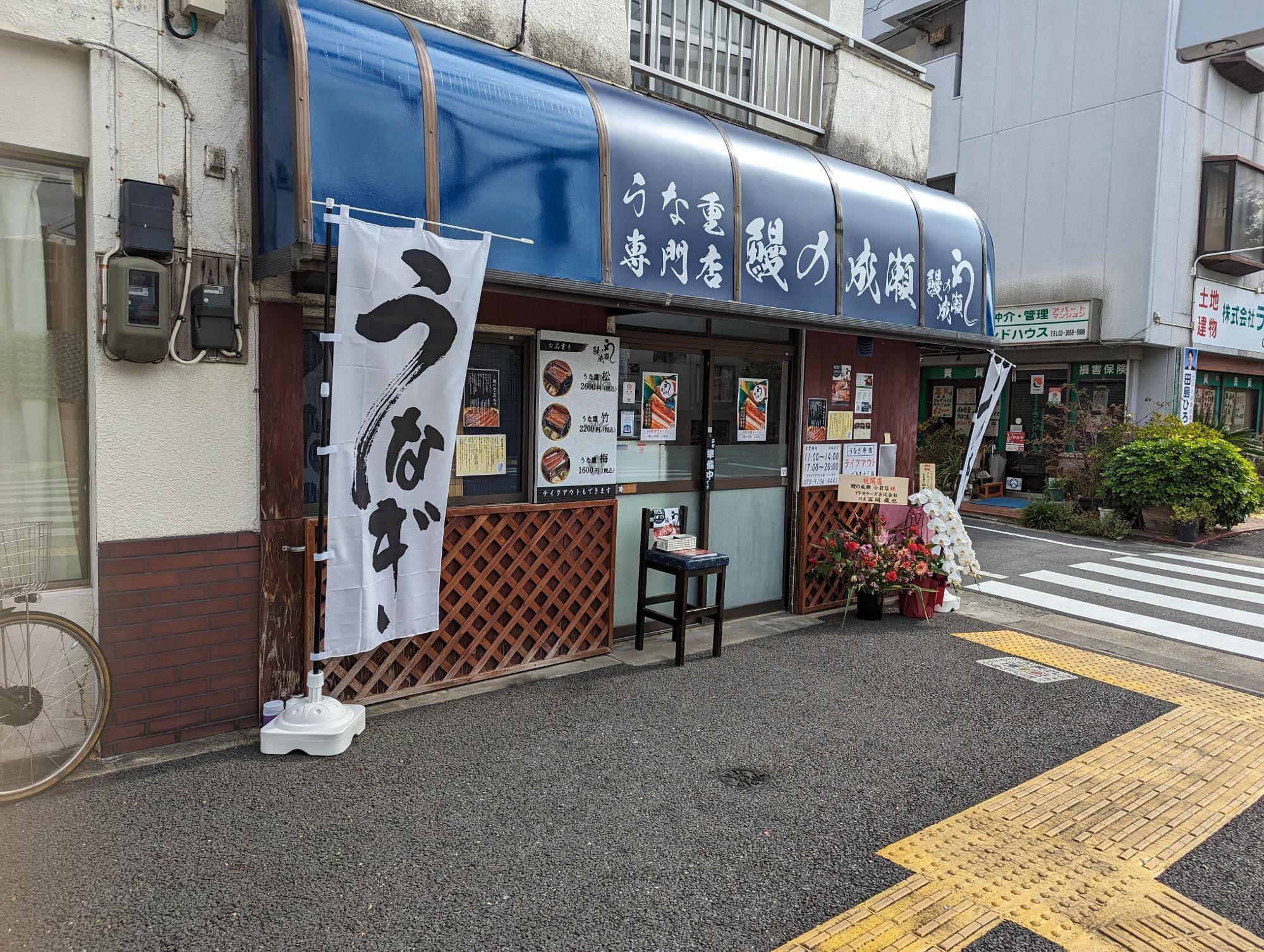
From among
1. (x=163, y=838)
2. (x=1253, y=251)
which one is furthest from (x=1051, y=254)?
(x=163, y=838)

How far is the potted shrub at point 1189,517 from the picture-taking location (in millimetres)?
13312

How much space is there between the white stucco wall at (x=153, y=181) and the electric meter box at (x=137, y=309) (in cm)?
12

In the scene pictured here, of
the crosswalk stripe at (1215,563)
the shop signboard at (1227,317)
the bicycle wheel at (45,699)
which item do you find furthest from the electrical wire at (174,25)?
the shop signboard at (1227,317)

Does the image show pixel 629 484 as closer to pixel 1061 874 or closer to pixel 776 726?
pixel 776 726

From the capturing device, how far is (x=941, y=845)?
13.4 feet

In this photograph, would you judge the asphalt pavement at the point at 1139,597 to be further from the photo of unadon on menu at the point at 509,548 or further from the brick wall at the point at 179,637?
the brick wall at the point at 179,637

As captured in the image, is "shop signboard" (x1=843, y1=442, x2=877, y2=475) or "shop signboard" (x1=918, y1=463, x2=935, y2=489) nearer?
"shop signboard" (x1=843, y1=442, x2=877, y2=475)

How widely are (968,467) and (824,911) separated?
22.4 feet

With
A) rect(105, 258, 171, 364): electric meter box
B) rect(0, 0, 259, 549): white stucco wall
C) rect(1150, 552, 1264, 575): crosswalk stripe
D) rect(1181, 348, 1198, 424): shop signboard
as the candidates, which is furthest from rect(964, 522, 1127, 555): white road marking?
rect(105, 258, 171, 364): electric meter box

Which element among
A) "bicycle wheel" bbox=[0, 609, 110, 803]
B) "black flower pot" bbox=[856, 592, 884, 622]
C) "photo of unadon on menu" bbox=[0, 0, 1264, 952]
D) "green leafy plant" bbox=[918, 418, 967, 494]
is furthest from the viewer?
"green leafy plant" bbox=[918, 418, 967, 494]

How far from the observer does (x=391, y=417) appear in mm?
4691

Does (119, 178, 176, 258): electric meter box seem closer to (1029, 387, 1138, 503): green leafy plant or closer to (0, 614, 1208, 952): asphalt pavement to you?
(0, 614, 1208, 952): asphalt pavement

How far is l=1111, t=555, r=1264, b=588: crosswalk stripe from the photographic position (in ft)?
35.7

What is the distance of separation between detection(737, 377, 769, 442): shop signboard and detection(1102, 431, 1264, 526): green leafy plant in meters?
9.25
